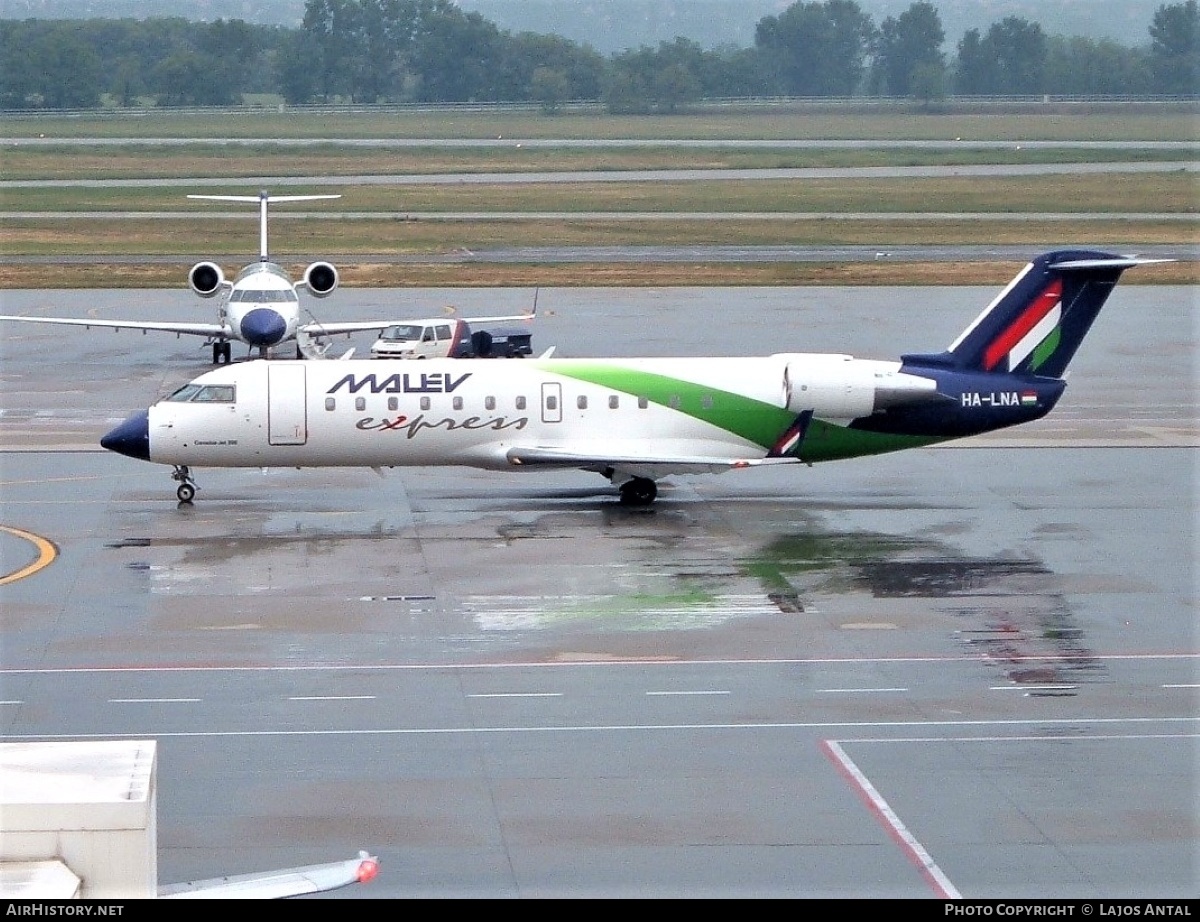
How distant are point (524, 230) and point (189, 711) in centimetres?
6990

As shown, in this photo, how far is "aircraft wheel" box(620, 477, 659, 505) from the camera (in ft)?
114

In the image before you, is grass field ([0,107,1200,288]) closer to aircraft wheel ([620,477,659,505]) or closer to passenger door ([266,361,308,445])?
aircraft wheel ([620,477,659,505])

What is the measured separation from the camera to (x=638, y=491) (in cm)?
3488

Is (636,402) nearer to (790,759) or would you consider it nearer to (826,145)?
(790,759)

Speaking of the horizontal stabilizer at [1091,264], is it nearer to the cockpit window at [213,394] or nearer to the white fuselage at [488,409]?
the white fuselage at [488,409]

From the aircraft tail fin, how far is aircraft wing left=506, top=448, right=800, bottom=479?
414 centimetres

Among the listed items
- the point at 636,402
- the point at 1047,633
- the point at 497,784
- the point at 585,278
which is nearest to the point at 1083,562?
the point at 1047,633

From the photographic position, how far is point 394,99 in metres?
195

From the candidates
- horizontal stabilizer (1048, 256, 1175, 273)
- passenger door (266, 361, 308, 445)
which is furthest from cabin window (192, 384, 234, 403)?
horizontal stabilizer (1048, 256, 1175, 273)

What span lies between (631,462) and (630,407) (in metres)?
1.12

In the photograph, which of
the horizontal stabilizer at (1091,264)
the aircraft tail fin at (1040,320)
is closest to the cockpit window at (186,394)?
the aircraft tail fin at (1040,320)

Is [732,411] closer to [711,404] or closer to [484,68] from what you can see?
[711,404]

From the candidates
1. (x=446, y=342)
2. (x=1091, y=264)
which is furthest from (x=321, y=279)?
(x=1091, y=264)

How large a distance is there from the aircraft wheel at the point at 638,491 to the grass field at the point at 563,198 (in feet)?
123
